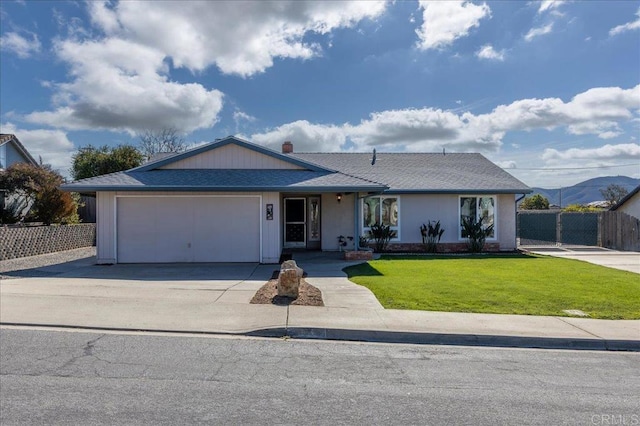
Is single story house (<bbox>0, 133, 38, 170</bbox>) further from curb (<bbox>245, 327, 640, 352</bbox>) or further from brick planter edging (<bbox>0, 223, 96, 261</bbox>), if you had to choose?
curb (<bbox>245, 327, 640, 352</bbox>)

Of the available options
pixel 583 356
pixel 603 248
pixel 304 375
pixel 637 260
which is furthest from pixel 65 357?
pixel 603 248

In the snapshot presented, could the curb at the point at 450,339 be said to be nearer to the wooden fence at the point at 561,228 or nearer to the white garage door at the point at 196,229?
the white garage door at the point at 196,229

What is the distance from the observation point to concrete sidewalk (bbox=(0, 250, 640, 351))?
21.4 ft

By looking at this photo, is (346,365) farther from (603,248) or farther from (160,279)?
(603,248)

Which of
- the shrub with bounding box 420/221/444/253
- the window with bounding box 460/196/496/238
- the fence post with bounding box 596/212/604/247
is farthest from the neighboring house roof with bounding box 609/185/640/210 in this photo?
the shrub with bounding box 420/221/444/253

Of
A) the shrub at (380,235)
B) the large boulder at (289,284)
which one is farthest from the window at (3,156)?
the large boulder at (289,284)

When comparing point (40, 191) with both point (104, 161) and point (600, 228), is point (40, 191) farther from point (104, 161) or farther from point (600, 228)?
point (600, 228)

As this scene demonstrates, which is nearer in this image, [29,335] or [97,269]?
[29,335]

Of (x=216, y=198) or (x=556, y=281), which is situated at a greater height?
(x=216, y=198)

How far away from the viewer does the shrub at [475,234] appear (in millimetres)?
17828

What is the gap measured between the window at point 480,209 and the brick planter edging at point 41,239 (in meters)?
17.1

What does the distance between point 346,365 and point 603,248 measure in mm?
20832

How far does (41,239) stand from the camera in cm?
1678

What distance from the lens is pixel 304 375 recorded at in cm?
497
